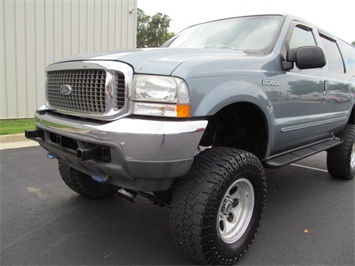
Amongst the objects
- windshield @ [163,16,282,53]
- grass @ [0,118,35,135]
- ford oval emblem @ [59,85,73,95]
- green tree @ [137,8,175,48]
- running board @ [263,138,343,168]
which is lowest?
grass @ [0,118,35,135]

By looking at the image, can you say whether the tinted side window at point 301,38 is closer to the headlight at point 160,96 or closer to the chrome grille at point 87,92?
the headlight at point 160,96

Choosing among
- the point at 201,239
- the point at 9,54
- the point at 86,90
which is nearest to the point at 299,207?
the point at 201,239

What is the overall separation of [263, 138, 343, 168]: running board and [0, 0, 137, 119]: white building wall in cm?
811

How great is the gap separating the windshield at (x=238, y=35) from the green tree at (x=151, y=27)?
1608 inches

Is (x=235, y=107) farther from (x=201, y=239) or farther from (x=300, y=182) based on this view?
(x=300, y=182)

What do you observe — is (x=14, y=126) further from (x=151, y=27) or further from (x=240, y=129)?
(x=151, y=27)

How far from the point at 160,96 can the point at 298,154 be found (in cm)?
206

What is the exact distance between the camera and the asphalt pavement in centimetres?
250

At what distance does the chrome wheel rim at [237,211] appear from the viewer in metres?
2.49

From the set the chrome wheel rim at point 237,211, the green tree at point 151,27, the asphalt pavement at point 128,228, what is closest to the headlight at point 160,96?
the chrome wheel rim at point 237,211

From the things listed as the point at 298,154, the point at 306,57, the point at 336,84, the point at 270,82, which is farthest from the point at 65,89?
the point at 336,84

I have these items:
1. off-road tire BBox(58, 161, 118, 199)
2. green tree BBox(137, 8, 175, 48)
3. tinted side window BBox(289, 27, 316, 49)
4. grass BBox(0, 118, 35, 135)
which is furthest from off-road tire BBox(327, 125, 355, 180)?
green tree BBox(137, 8, 175, 48)

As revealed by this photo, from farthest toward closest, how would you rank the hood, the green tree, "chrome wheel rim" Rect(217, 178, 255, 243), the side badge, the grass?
the green tree < the grass < the side badge < "chrome wheel rim" Rect(217, 178, 255, 243) < the hood

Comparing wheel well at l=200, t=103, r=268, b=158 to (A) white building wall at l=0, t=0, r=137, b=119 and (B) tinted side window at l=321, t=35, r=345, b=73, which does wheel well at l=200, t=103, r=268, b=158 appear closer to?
(B) tinted side window at l=321, t=35, r=345, b=73
